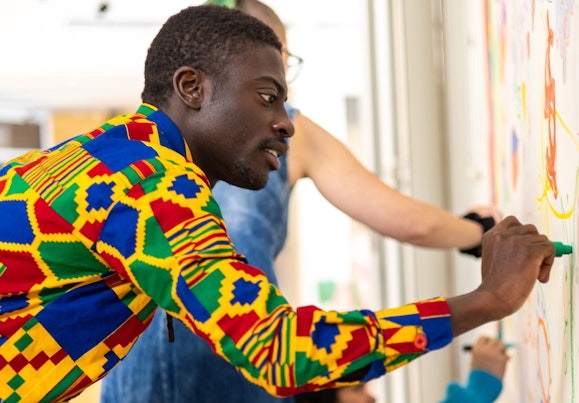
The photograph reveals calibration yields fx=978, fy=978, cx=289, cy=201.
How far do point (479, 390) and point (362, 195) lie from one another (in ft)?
1.35

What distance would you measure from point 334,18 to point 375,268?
351cm

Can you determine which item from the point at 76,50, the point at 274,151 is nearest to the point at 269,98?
the point at 274,151

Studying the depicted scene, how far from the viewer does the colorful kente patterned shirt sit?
848 mm

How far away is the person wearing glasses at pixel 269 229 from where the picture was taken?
158 cm

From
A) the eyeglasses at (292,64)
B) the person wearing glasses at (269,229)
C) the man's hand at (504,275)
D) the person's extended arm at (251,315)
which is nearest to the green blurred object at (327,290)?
the eyeglasses at (292,64)

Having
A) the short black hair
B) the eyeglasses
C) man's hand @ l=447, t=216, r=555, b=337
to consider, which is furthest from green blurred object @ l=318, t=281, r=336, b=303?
man's hand @ l=447, t=216, r=555, b=337

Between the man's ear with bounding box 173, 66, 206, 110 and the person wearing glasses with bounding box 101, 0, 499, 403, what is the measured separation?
525 millimetres

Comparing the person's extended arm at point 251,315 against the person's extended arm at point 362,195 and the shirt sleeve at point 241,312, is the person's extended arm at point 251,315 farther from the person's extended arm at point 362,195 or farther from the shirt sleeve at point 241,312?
the person's extended arm at point 362,195

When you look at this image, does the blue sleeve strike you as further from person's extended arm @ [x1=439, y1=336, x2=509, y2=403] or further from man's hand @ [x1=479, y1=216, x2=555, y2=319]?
man's hand @ [x1=479, y1=216, x2=555, y2=319]

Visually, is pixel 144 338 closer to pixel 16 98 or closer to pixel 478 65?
pixel 478 65

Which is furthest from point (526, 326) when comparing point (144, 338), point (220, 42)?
point (220, 42)

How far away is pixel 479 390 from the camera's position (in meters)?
1.73

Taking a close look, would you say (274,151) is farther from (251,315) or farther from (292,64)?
(292,64)

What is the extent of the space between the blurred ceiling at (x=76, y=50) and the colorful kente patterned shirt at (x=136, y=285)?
4028 mm
